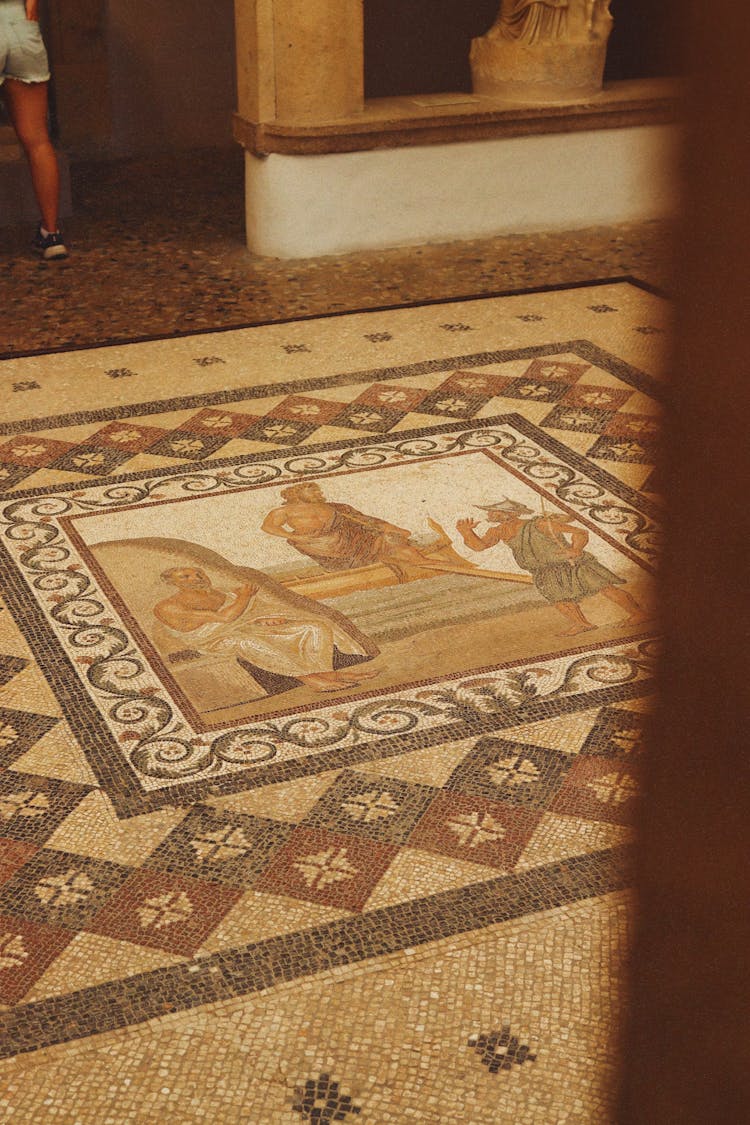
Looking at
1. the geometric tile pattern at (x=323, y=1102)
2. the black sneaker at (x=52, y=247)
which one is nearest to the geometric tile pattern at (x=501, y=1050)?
the geometric tile pattern at (x=323, y=1102)

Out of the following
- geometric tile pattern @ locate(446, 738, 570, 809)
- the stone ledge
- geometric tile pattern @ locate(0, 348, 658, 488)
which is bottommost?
geometric tile pattern @ locate(446, 738, 570, 809)

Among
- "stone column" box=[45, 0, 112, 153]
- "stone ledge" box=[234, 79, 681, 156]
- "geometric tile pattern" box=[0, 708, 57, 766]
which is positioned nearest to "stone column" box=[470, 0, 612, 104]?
"stone ledge" box=[234, 79, 681, 156]

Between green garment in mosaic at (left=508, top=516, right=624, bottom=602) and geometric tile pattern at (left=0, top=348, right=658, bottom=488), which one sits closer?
green garment in mosaic at (left=508, top=516, right=624, bottom=602)

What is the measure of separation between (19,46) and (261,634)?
3786 millimetres

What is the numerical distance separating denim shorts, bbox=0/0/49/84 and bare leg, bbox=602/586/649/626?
154 inches

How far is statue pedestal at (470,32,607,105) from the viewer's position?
22.2 ft

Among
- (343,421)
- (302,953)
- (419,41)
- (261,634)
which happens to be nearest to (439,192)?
(343,421)

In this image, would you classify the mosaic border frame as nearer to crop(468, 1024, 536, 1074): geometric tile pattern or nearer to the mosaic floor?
the mosaic floor

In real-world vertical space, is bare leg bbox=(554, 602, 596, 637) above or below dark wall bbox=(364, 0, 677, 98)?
below

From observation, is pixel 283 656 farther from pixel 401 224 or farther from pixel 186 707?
pixel 401 224

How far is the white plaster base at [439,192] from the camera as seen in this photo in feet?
21.0

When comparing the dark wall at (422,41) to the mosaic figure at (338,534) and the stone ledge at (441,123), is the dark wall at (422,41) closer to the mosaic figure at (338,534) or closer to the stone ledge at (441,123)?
the stone ledge at (441,123)

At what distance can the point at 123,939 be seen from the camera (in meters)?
2.31

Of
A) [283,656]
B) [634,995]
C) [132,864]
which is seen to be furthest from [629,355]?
[634,995]
